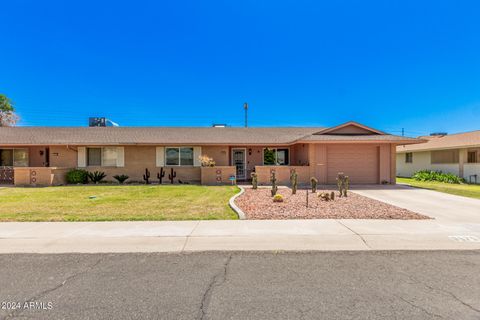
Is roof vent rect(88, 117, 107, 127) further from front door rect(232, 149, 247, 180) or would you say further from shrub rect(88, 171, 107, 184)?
front door rect(232, 149, 247, 180)

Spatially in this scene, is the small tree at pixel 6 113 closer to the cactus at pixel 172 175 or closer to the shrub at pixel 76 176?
the shrub at pixel 76 176

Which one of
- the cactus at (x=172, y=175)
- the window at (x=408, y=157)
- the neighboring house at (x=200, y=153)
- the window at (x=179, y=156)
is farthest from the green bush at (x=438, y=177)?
the cactus at (x=172, y=175)

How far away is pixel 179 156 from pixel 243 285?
14555 mm

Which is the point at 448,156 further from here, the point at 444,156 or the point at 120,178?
the point at 120,178

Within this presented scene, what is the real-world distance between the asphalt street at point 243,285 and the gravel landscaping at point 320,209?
2673mm

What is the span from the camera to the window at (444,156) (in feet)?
66.7

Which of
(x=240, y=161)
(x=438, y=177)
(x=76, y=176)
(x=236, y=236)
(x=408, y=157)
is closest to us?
(x=236, y=236)

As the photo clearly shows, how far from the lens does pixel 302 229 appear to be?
6.11m

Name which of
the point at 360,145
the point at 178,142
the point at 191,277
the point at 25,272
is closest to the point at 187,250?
the point at 191,277

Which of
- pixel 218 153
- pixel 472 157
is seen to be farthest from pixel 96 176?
pixel 472 157

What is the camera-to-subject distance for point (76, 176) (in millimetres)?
16000

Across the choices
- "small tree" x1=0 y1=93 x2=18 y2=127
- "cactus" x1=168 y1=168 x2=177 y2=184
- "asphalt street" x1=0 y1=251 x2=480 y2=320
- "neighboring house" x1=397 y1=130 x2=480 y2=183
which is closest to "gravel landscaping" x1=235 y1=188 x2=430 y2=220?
"asphalt street" x1=0 y1=251 x2=480 y2=320

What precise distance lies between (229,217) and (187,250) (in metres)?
2.51

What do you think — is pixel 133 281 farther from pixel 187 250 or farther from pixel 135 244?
pixel 135 244
